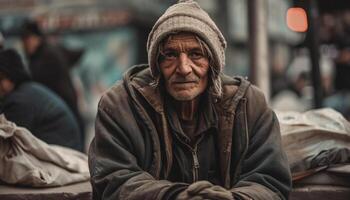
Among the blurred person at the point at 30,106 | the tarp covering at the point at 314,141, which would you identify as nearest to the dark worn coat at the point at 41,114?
the blurred person at the point at 30,106

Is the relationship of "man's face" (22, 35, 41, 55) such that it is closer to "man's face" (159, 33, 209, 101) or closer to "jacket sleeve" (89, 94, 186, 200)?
"jacket sleeve" (89, 94, 186, 200)

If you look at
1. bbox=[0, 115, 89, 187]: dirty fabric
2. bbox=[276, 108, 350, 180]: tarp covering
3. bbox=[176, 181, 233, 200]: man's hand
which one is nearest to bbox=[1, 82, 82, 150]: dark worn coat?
bbox=[0, 115, 89, 187]: dirty fabric

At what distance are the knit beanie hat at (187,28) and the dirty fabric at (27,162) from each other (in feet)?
4.25

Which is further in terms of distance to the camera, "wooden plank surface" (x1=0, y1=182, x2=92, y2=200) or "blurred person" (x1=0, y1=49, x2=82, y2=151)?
"blurred person" (x1=0, y1=49, x2=82, y2=151)

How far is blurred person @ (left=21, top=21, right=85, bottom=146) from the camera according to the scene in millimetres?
8047

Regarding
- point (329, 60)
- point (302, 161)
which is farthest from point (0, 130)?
point (329, 60)

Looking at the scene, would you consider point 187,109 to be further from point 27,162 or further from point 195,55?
point 27,162

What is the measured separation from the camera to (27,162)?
15.7ft

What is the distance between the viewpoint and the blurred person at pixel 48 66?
317 inches

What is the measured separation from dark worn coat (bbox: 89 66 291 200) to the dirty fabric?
2.88 ft

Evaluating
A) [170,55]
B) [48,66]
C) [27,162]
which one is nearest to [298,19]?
[48,66]

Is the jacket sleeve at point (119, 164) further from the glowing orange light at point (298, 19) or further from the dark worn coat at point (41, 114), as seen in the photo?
the glowing orange light at point (298, 19)

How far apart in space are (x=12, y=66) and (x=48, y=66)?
2.19 meters

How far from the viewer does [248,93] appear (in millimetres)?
4012
